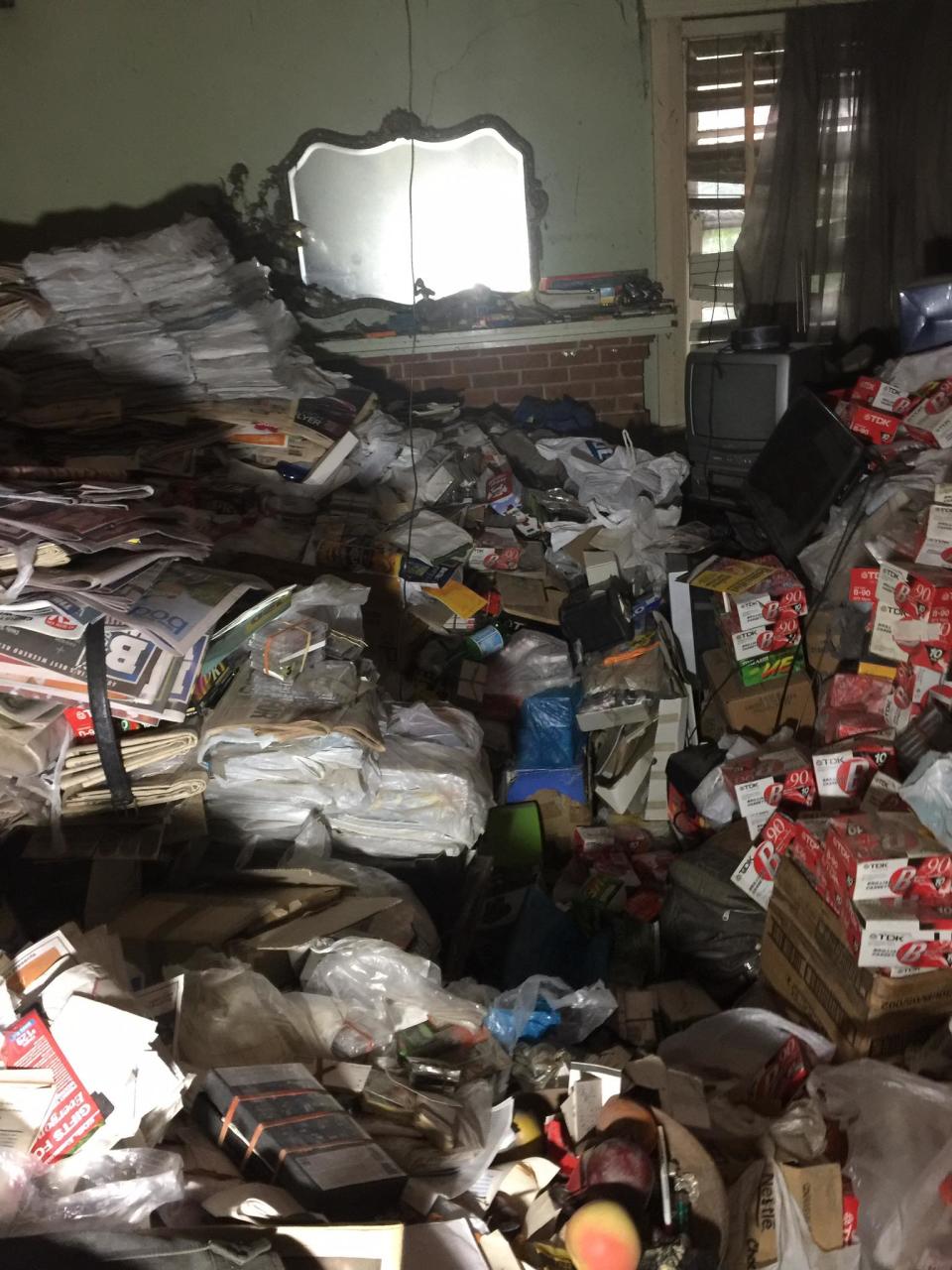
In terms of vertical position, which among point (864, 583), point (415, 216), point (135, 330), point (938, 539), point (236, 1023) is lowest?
point (236, 1023)

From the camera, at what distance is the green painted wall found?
10.7 feet

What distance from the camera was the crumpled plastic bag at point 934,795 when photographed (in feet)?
5.21

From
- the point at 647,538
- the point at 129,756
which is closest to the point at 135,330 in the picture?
the point at 129,756

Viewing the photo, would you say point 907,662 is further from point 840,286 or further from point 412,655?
point 840,286

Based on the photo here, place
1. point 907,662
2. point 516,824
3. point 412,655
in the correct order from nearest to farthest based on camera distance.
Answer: point 907,662 → point 516,824 → point 412,655

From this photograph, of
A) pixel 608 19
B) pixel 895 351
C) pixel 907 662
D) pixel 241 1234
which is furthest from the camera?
Result: pixel 608 19

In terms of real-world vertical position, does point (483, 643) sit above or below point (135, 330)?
below

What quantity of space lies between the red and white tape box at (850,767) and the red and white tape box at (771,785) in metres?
0.04

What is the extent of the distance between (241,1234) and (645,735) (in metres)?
1.68

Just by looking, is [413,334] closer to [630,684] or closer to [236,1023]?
[630,684]

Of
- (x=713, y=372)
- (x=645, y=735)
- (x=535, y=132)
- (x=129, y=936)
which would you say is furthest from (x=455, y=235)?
(x=129, y=936)

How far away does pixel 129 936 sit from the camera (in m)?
1.70

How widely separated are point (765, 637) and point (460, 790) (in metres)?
0.83

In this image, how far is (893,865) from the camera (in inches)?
61.7
